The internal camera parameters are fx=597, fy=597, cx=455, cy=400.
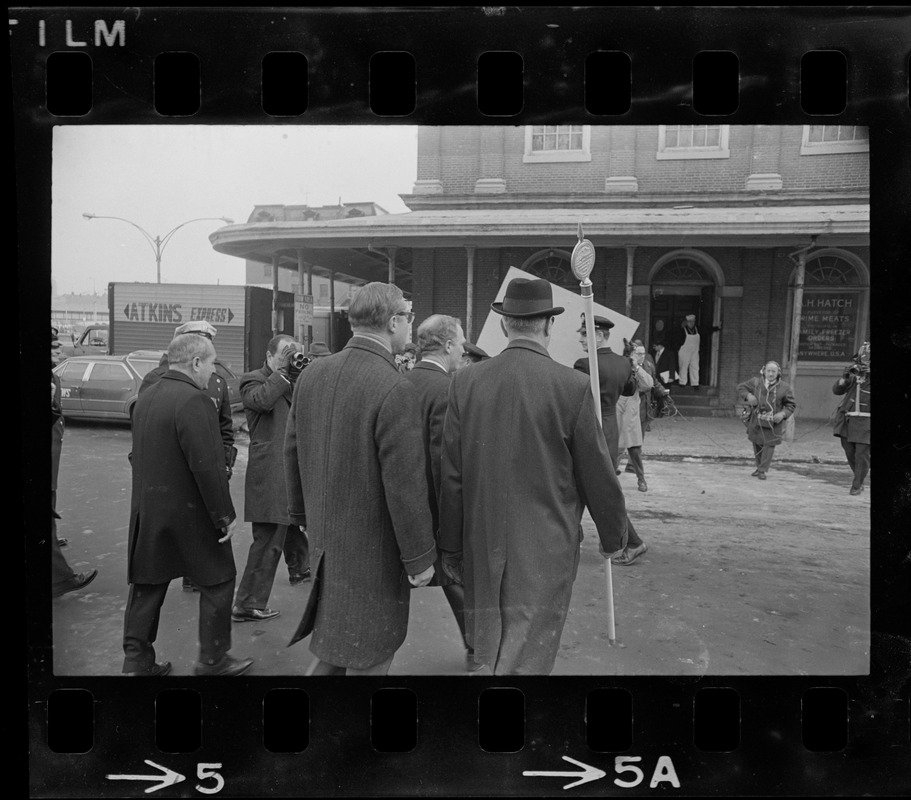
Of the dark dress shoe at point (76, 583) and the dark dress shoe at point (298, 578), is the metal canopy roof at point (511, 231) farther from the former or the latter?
the dark dress shoe at point (298, 578)

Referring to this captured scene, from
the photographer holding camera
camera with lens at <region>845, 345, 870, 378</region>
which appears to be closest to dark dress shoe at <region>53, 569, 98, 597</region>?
the photographer holding camera

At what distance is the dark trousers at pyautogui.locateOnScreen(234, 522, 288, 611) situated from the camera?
11.0ft

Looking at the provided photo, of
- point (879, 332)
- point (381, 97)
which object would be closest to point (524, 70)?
point (381, 97)

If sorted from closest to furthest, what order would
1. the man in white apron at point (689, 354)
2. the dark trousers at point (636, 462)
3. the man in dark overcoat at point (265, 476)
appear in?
the dark trousers at point (636, 462) → the man in dark overcoat at point (265, 476) → the man in white apron at point (689, 354)

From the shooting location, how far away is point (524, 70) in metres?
2.51

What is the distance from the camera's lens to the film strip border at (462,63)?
8.12 ft

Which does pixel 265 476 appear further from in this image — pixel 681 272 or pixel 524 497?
pixel 681 272

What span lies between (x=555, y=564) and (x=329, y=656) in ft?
3.64

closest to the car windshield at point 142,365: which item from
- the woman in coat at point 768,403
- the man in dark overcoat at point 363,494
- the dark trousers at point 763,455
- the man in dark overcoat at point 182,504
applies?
the man in dark overcoat at point 182,504

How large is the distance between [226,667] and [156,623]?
40 centimetres

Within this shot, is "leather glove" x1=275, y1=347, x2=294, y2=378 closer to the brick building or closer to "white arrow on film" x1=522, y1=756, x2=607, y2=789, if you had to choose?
the brick building

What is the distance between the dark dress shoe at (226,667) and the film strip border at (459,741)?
1.03 feet

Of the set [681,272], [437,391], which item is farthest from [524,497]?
[681,272]

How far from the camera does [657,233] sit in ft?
10.7
